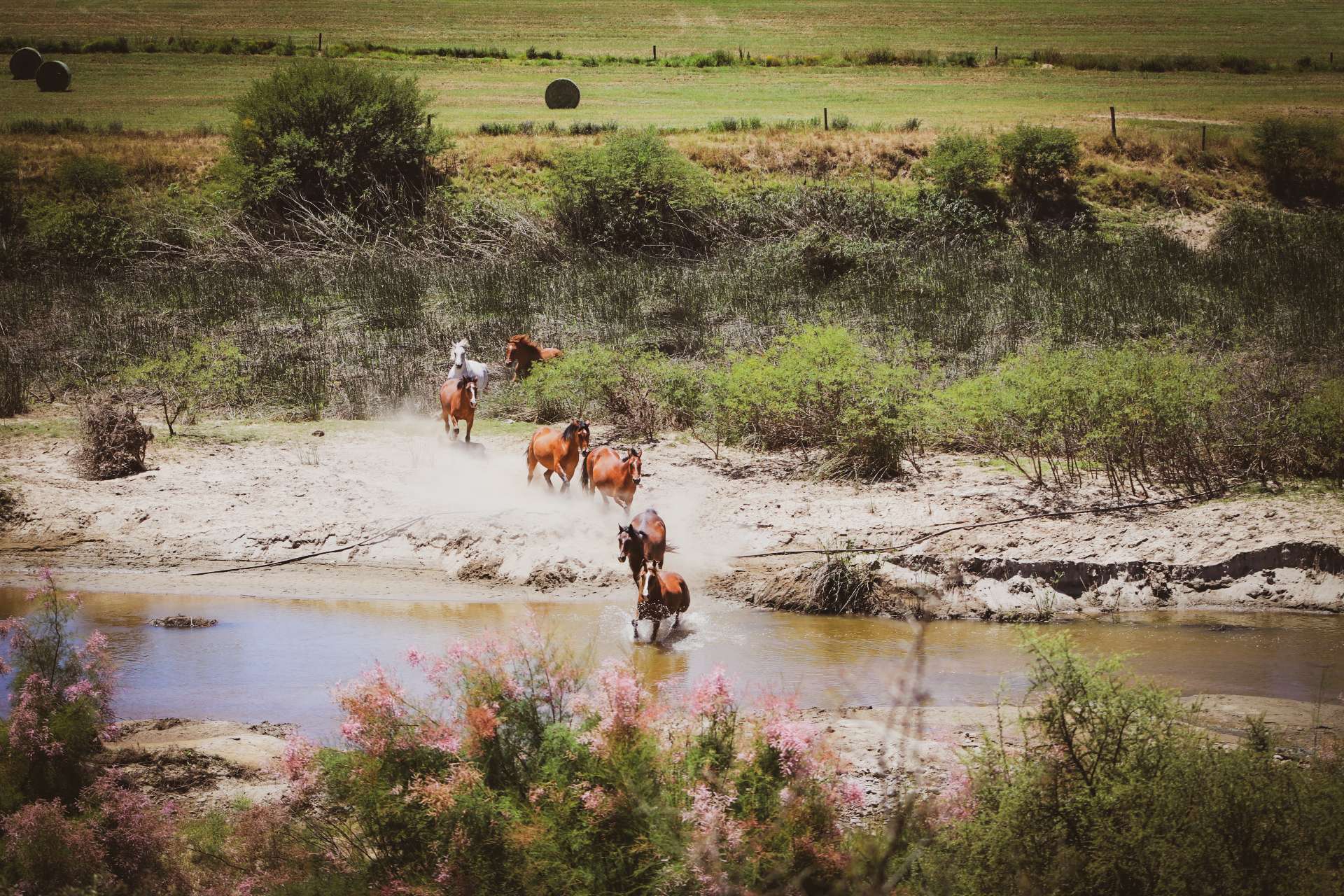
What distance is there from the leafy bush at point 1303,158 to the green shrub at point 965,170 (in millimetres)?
8171

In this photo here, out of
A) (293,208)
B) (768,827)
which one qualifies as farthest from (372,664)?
(293,208)

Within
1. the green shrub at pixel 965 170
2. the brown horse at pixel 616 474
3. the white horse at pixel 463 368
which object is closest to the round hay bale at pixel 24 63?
the white horse at pixel 463 368

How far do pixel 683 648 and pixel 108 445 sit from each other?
29.3 ft

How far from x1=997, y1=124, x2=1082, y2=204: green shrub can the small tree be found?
77.2ft

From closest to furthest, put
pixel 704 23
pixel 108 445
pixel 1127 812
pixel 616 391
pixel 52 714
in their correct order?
pixel 1127 812
pixel 52 714
pixel 108 445
pixel 616 391
pixel 704 23

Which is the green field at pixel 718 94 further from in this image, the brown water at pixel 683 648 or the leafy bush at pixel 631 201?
the brown water at pixel 683 648

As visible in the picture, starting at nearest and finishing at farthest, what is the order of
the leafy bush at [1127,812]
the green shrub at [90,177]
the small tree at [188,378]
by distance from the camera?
the leafy bush at [1127,812], the small tree at [188,378], the green shrub at [90,177]

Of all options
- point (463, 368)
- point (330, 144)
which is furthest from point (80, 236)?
point (463, 368)

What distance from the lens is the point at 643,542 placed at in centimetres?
1059

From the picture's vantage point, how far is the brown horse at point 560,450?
43.7 ft

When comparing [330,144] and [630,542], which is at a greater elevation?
[330,144]

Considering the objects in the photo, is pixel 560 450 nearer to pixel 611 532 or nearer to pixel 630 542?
pixel 611 532

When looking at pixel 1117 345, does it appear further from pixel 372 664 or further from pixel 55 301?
pixel 55 301

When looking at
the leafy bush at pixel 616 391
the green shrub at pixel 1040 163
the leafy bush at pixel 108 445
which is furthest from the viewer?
the green shrub at pixel 1040 163
